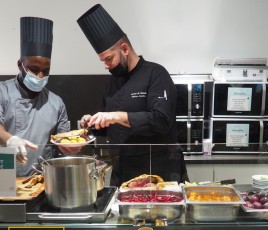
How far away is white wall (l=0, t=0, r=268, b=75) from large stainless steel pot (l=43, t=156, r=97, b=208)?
7.67 feet

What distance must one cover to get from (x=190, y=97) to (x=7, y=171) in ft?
6.37

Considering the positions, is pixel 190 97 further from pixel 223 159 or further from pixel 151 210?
pixel 151 210

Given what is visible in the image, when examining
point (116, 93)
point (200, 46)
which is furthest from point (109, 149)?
point (200, 46)

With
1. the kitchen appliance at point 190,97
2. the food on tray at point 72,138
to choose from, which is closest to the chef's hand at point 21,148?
the food on tray at point 72,138

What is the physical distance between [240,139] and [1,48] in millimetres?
2376

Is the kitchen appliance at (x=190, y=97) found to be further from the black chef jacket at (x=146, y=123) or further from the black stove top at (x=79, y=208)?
the black stove top at (x=79, y=208)

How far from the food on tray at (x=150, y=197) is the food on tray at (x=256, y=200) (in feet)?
0.77

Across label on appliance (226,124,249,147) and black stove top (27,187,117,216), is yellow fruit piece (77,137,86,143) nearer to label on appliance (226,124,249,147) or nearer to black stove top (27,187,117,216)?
black stove top (27,187,117,216)

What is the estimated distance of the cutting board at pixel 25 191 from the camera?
3.85ft

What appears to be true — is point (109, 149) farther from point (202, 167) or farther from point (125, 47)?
point (125, 47)

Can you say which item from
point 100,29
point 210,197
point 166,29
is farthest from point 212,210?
point 166,29

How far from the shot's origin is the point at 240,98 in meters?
2.88

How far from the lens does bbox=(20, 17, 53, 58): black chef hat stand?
204 cm

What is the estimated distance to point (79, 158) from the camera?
1.26 metres
